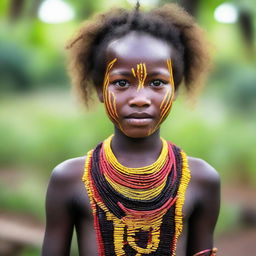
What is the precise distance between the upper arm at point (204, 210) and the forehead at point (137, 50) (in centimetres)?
46

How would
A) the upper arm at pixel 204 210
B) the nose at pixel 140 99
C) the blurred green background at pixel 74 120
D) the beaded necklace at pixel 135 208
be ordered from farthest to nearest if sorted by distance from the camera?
the blurred green background at pixel 74 120 → the upper arm at pixel 204 210 → the beaded necklace at pixel 135 208 → the nose at pixel 140 99

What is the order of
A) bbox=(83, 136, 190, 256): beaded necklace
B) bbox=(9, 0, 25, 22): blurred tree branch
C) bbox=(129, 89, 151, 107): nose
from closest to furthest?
bbox=(129, 89, 151, 107): nose, bbox=(83, 136, 190, 256): beaded necklace, bbox=(9, 0, 25, 22): blurred tree branch

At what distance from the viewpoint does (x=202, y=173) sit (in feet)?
6.19

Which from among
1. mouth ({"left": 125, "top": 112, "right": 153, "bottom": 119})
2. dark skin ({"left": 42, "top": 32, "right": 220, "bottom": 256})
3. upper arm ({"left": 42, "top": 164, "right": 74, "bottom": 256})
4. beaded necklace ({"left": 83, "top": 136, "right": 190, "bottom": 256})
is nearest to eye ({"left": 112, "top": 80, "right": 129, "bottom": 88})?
dark skin ({"left": 42, "top": 32, "right": 220, "bottom": 256})

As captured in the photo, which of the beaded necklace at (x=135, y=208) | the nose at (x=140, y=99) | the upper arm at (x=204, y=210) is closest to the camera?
the nose at (x=140, y=99)

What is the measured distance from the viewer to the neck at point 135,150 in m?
1.82

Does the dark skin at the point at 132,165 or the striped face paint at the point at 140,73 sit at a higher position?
the striped face paint at the point at 140,73

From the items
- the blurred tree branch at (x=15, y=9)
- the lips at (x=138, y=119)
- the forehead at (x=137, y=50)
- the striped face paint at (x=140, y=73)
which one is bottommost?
the lips at (x=138, y=119)

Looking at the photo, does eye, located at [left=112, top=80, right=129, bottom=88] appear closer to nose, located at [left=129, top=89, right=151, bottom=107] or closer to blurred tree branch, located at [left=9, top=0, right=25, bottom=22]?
nose, located at [left=129, top=89, right=151, bottom=107]

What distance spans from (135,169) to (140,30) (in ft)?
1.62

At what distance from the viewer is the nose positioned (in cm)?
168

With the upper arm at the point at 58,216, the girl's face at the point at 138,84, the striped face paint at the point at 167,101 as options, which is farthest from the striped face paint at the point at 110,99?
the upper arm at the point at 58,216

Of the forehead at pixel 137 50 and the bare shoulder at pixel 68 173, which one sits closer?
the forehead at pixel 137 50

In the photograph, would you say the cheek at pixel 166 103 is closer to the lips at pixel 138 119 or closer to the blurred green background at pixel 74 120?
the lips at pixel 138 119
